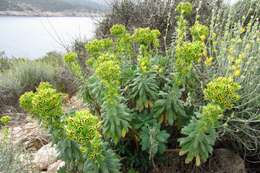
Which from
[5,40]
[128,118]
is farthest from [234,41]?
[5,40]

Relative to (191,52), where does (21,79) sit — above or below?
below

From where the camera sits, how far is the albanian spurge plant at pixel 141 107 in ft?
5.83

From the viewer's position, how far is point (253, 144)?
275 centimetres

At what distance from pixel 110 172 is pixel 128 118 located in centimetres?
35

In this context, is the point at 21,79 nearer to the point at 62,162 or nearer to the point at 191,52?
the point at 62,162

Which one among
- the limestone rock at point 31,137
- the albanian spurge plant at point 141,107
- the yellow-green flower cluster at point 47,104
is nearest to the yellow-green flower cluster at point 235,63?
the albanian spurge plant at point 141,107

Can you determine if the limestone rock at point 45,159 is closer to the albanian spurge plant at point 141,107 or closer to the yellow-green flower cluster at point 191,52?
the albanian spurge plant at point 141,107

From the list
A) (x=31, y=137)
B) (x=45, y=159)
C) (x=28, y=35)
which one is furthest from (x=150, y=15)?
(x=28, y=35)

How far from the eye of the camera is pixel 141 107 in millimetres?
2285

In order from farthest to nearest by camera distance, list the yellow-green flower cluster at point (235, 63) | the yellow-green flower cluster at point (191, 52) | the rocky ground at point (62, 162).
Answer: the rocky ground at point (62, 162) < the yellow-green flower cluster at point (235, 63) < the yellow-green flower cluster at point (191, 52)

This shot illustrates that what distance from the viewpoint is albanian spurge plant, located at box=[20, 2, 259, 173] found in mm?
1778

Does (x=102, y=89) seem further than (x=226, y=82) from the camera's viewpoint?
Yes

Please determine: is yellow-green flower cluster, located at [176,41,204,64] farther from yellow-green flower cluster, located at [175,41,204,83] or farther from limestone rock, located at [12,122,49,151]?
limestone rock, located at [12,122,49,151]

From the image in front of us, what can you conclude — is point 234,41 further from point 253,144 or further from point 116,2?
point 116,2
